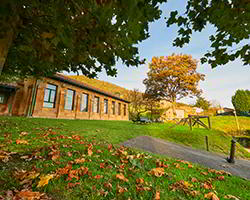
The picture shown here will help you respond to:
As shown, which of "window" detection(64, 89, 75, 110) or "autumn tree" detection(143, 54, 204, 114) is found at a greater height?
"autumn tree" detection(143, 54, 204, 114)

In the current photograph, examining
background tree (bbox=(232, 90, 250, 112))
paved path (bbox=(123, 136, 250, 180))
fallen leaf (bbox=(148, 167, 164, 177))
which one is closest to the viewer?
fallen leaf (bbox=(148, 167, 164, 177))

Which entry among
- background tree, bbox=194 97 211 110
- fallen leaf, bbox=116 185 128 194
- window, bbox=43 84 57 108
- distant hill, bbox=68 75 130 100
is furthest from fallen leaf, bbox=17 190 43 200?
background tree, bbox=194 97 211 110

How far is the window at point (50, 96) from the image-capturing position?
14.0 metres

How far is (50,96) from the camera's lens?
48.1ft

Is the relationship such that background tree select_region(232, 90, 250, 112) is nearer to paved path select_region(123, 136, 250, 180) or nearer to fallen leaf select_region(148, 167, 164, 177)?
paved path select_region(123, 136, 250, 180)

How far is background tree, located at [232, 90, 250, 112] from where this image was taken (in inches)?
1421

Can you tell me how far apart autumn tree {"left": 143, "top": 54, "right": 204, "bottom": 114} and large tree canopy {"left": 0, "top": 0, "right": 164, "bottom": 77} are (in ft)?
75.2

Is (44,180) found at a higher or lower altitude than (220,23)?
lower

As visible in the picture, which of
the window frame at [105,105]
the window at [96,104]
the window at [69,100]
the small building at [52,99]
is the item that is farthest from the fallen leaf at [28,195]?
the window frame at [105,105]

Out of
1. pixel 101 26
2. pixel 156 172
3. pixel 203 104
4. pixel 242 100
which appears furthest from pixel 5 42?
pixel 242 100

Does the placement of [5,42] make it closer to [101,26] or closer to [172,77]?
[101,26]

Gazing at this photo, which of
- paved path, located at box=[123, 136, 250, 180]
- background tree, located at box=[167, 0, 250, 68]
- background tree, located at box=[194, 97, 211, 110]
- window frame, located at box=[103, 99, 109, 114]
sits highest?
background tree, located at box=[194, 97, 211, 110]

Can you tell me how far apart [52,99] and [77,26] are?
50.6 ft

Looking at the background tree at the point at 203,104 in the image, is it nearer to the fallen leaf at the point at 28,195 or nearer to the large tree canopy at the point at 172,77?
the large tree canopy at the point at 172,77
